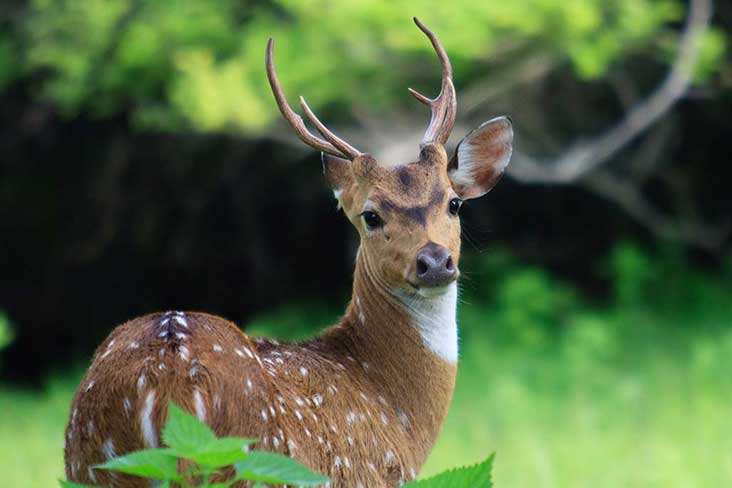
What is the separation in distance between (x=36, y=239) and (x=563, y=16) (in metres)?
5.48

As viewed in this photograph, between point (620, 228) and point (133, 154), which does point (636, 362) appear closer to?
point (620, 228)

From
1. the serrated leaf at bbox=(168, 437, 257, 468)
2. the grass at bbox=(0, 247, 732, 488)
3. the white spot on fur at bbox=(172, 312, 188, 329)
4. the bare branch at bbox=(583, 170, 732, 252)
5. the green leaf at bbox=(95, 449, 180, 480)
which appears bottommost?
the green leaf at bbox=(95, 449, 180, 480)

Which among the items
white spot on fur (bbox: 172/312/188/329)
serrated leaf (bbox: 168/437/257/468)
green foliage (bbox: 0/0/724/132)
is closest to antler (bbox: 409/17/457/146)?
white spot on fur (bbox: 172/312/188/329)

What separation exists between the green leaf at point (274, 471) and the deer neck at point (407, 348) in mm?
1968

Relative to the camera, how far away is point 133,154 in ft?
39.8

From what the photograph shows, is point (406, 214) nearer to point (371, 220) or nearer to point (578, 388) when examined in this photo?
point (371, 220)

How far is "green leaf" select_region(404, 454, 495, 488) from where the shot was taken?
2543 mm

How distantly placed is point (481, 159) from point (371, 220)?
624 mm

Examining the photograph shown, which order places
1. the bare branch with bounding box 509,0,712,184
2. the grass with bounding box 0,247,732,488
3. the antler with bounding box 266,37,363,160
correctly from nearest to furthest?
the antler with bounding box 266,37,363,160
the grass with bounding box 0,247,732,488
the bare branch with bounding box 509,0,712,184

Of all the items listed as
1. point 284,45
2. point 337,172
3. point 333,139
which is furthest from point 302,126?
point 284,45

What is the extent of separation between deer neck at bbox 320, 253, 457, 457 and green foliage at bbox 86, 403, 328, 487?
77.7 inches

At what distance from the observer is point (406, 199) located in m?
4.44

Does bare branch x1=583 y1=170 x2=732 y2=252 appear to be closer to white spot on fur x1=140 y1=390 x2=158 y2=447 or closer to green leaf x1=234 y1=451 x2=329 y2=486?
white spot on fur x1=140 y1=390 x2=158 y2=447

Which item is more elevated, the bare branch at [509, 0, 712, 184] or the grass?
the bare branch at [509, 0, 712, 184]
